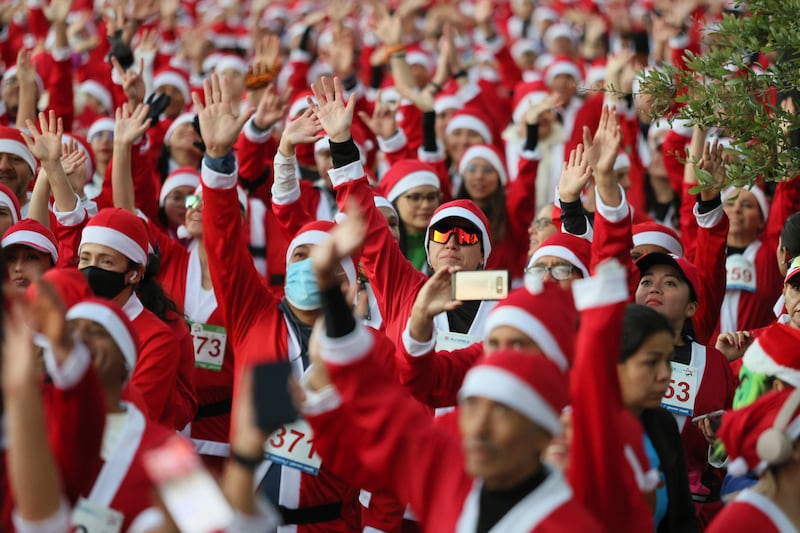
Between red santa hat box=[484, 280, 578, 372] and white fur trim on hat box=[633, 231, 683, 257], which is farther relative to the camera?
white fur trim on hat box=[633, 231, 683, 257]

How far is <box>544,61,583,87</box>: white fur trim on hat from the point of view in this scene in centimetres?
1225

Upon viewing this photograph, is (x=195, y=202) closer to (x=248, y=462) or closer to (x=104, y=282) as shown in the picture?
(x=104, y=282)

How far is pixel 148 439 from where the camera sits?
3.90m

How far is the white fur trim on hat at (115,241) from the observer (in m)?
5.50

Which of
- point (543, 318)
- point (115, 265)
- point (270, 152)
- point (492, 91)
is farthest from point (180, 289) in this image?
point (492, 91)

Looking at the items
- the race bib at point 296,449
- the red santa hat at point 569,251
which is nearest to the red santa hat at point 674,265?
the red santa hat at point 569,251

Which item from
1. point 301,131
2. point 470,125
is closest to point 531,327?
point 301,131

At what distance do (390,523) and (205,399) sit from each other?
173cm

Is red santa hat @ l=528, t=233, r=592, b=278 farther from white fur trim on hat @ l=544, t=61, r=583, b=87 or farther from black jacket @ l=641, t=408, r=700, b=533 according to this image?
white fur trim on hat @ l=544, t=61, r=583, b=87

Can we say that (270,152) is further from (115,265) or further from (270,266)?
(115,265)

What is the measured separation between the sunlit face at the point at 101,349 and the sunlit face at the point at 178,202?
3963 mm

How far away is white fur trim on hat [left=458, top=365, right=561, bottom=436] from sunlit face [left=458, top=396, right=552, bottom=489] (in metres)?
0.02

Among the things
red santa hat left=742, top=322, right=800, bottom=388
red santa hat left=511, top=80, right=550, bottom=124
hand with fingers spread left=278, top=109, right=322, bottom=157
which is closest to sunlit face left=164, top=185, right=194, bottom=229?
hand with fingers spread left=278, top=109, right=322, bottom=157

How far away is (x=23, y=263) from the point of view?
18.6ft
